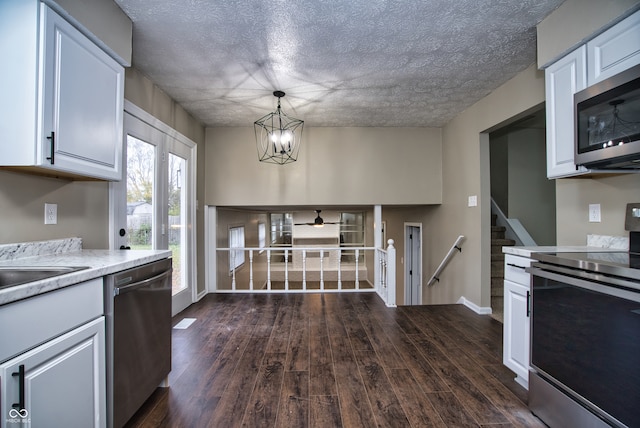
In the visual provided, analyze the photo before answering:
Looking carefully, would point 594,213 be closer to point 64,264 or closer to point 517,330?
point 517,330

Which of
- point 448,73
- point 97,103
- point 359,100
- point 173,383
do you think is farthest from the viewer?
point 359,100

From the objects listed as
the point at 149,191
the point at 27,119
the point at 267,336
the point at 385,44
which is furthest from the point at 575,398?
the point at 149,191

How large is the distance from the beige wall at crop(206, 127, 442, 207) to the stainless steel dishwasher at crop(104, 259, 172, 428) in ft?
8.71

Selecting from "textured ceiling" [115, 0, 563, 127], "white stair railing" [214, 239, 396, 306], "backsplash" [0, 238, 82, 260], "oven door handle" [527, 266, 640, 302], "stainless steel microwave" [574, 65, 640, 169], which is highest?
"textured ceiling" [115, 0, 563, 127]

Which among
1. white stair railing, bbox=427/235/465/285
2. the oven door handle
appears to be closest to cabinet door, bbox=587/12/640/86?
the oven door handle

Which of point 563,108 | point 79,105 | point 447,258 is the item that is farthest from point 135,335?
point 447,258

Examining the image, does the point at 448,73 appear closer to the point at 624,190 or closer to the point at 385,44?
the point at 385,44

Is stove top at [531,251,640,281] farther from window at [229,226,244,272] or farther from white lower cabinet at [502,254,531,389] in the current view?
window at [229,226,244,272]

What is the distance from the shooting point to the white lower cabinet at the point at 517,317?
6.28 ft

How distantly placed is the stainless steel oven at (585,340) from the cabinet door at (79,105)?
2.65 m

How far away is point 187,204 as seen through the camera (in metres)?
3.82

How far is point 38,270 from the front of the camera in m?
1.35

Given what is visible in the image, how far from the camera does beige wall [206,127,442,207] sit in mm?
4457

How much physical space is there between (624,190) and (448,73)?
1682mm
